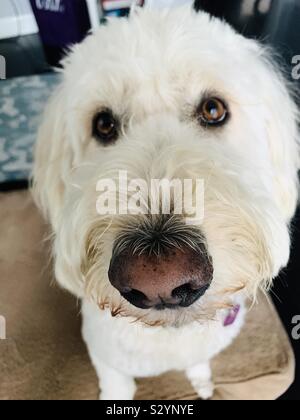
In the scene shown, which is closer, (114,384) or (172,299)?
(172,299)

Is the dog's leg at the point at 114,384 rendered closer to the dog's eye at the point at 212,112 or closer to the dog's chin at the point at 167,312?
the dog's chin at the point at 167,312

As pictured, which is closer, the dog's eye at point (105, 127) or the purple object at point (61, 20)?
the dog's eye at point (105, 127)

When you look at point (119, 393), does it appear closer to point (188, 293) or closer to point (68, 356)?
point (68, 356)

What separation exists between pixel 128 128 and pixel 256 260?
1.20ft

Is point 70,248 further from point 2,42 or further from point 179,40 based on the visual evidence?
point 2,42

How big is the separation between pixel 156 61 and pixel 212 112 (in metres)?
0.14

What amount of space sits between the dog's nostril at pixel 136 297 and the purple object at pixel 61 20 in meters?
1.96

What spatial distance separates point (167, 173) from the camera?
680 millimetres

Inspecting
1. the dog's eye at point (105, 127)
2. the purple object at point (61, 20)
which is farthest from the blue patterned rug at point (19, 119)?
the dog's eye at point (105, 127)

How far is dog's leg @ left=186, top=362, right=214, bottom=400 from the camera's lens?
1.21 metres

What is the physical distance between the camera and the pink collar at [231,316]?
1.05 metres

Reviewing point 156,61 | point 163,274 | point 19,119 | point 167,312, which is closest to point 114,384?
point 167,312

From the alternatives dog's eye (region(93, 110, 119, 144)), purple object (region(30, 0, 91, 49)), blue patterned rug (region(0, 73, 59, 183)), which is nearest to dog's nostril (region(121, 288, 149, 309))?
dog's eye (region(93, 110, 119, 144))

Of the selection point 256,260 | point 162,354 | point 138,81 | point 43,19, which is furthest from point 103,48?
point 43,19
